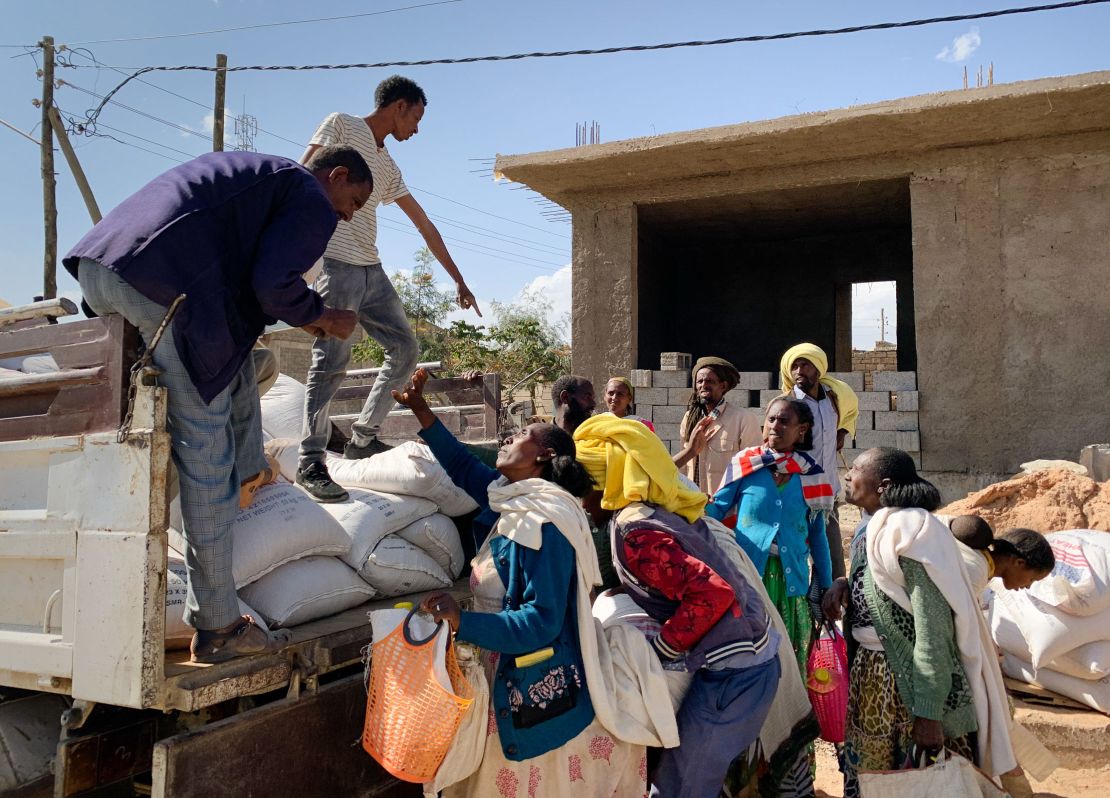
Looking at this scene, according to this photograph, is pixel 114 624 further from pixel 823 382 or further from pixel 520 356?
pixel 520 356

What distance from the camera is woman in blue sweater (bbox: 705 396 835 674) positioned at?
11.7 feet

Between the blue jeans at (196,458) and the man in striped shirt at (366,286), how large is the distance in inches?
37.8

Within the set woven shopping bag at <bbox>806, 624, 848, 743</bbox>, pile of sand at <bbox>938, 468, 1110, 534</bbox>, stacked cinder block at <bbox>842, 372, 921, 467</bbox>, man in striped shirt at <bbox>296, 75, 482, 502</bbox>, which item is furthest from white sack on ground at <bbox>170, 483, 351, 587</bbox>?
stacked cinder block at <bbox>842, 372, 921, 467</bbox>

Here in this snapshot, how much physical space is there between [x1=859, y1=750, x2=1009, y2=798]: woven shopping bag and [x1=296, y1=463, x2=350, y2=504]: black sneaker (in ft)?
6.69

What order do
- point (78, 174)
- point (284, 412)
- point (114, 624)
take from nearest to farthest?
1. point (114, 624)
2. point (284, 412)
3. point (78, 174)

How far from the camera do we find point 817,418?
184 inches

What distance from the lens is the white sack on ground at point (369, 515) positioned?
296 centimetres

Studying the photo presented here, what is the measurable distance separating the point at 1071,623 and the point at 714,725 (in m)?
2.50

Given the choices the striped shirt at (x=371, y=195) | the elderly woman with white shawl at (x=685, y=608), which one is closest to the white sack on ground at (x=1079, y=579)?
the elderly woman with white shawl at (x=685, y=608)

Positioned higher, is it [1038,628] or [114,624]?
[114,624]

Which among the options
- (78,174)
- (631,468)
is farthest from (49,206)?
(631,468)

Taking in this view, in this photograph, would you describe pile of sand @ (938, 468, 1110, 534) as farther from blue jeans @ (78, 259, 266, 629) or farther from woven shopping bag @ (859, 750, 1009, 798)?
blue jeans @ (78, 259, 266, 629)

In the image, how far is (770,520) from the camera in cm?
359

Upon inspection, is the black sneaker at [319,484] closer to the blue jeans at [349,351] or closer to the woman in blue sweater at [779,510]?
the blue jeans at [349,351]
